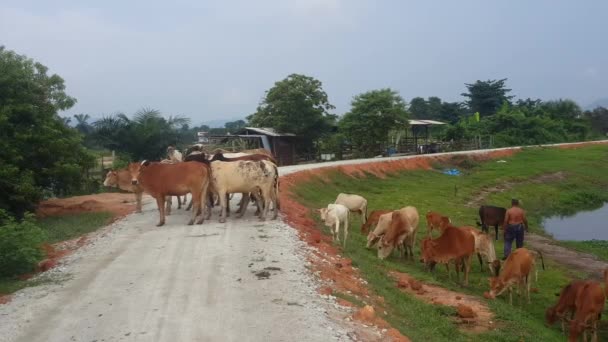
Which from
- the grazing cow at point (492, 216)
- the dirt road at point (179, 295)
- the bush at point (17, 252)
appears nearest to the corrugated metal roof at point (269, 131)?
the grazing cow at point (492, 216)

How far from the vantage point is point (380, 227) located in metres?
17.2

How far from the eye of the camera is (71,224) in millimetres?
19531

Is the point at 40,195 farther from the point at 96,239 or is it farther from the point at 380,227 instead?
the point at 380,227

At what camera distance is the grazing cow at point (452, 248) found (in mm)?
14938

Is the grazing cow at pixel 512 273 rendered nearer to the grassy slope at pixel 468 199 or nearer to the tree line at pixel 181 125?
the grassy slope at pixel 468 199

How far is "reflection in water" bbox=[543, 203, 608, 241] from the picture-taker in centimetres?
2861

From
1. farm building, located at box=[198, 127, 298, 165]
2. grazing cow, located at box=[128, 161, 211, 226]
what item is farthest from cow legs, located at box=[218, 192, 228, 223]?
farm building, located at box=[198, 127, 298, 165]

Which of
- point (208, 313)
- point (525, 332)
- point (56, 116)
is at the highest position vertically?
point (56, 116)

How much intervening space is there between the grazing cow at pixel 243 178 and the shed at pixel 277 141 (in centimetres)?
3010

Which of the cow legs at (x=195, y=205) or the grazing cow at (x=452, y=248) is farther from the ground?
the cow legs at (x=195, y=205)

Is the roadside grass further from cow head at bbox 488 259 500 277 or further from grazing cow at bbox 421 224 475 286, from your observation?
cow head at bbox 488 259 500 277

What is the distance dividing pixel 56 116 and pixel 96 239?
1131cm

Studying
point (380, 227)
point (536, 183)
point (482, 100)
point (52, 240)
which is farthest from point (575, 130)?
point (52, 240)

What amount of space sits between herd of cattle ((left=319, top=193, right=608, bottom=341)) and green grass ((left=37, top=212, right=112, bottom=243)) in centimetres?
750
